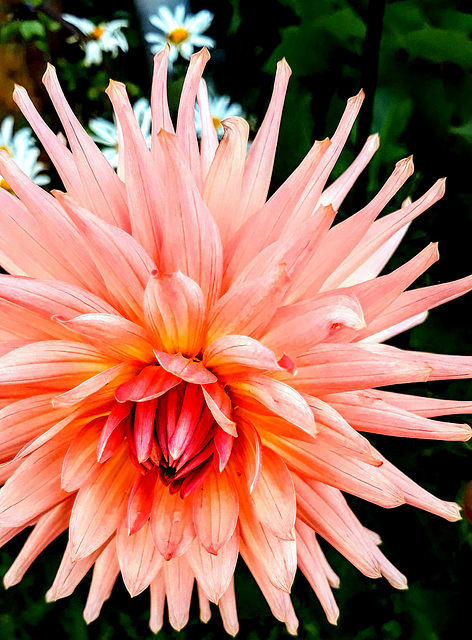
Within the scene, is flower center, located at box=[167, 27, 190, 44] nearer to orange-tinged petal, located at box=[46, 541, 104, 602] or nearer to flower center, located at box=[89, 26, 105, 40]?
flower center, located at box=[89, 26, 105, 40]

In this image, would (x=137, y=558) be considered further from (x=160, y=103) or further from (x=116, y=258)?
(x=160, y=103)

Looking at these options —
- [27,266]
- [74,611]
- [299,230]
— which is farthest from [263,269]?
[74,611]

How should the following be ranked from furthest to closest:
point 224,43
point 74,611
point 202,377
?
point 224,43 < point 74,611 < point 202,377

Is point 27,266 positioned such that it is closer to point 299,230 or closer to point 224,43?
point 299,230

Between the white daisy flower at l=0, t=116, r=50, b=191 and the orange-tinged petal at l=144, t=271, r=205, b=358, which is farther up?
the white daisy flower at l=0, t=116, r=50, b=191

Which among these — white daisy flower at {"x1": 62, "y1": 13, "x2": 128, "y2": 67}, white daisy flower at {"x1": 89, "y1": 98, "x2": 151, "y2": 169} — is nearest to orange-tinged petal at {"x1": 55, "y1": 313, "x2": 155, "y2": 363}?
white daisy flower at {"x1": 89, "y1": 98, "x2": 151, "y2": 169}

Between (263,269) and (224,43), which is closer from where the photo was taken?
(263,269)

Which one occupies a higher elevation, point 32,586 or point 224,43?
point 224,43

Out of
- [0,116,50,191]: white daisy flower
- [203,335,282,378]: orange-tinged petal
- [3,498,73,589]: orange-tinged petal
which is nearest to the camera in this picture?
[203,335,282,378]: orange-tinged petal
